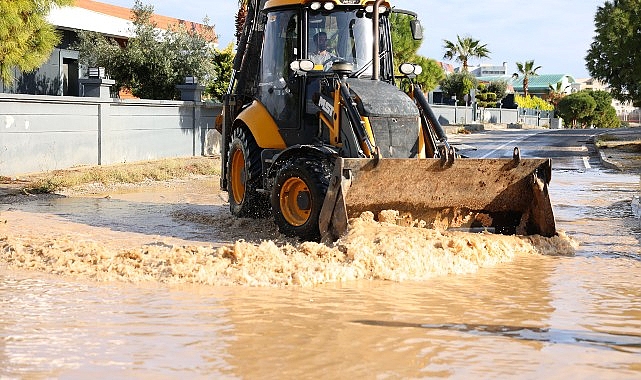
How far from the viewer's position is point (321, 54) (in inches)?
456

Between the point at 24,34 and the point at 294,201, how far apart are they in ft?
29.2

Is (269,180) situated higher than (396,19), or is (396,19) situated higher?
(396,19)

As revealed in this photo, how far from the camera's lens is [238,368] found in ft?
19.1

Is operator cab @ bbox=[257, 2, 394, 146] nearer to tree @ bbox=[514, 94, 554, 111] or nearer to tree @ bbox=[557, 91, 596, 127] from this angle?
tree @ bbox=[557, 91, 596, 127]

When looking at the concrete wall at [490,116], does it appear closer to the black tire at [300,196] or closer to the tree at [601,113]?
the tree at [601,113]

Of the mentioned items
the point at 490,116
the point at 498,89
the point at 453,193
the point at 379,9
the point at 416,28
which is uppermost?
the point at 498,89

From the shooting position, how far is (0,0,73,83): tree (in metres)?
16.8

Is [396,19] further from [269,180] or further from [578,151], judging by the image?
[269,180]

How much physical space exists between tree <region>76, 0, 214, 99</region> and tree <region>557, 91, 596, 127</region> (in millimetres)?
63252

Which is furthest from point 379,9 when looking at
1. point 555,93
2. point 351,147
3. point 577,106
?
point 555,93

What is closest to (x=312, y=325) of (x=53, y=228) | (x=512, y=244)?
(x=512, y=244)

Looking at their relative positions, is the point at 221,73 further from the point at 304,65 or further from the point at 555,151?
the point at 304,65

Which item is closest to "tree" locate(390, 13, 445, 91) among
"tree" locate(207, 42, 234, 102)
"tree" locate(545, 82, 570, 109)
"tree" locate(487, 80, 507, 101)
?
"tree" locate(207, 42, 234, 102)

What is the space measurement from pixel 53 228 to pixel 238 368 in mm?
6955
